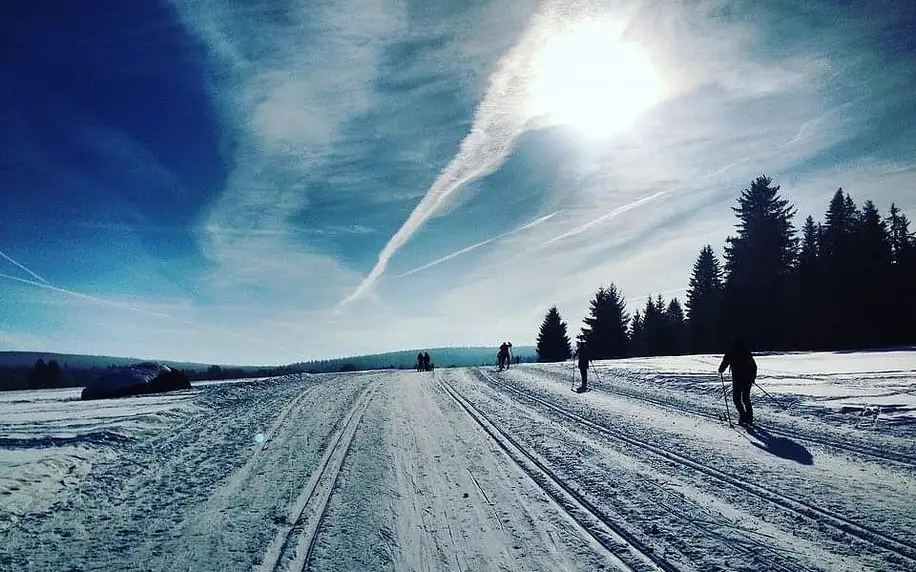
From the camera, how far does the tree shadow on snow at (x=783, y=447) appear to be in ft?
25.3

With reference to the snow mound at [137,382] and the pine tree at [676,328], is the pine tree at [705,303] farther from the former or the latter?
the snow mound at [137,382]

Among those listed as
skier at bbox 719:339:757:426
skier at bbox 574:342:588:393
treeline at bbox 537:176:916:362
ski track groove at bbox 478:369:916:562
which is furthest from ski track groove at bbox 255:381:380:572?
treeline at bbox 537:176:916:362

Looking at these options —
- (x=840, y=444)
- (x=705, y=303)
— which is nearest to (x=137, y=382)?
(x=840, y=444)

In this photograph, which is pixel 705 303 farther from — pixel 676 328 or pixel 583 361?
pixel 583 361

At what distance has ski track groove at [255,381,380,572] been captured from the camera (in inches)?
185

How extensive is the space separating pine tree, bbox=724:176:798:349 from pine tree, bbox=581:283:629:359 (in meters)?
18.8

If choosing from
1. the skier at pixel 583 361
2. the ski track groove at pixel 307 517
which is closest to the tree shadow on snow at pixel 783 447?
the ski track groove at pixel 307 517

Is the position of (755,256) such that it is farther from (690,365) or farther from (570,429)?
(570,429)

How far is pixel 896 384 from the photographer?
12.2m

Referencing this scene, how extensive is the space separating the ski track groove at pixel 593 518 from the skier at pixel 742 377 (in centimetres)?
561

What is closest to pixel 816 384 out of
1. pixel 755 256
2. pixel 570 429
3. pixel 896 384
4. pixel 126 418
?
pixel 896 384

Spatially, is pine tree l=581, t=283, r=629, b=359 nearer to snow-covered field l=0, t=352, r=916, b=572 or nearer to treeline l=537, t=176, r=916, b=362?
treeline l=537, t=176, r=916, b=362

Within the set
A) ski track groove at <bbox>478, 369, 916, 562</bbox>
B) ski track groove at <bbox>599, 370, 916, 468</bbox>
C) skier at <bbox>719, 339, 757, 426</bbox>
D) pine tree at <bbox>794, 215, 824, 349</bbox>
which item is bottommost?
ski track groove at <bbox>478, 369, 916, 562</bbox>

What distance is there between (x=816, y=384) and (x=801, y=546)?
11.9m
